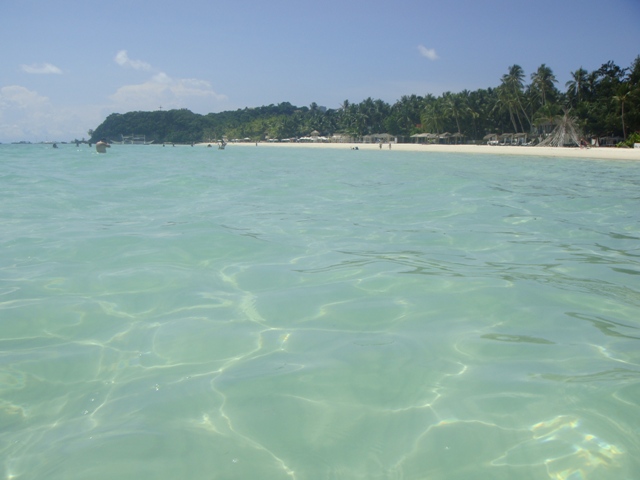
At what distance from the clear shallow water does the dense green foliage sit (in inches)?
1935

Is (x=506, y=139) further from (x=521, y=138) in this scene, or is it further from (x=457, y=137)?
(x=457, y=137)

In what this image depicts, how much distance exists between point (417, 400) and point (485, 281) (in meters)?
2.60

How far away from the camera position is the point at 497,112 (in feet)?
242

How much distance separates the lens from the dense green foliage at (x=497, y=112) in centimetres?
5108

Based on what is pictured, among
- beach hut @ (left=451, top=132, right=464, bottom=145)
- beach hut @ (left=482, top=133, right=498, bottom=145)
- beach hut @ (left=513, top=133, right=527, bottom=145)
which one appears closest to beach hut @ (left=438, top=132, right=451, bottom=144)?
beach hut @ (left=451, top=132, right=464, bottom=145)

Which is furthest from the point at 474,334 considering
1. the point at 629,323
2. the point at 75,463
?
the point at 75,463

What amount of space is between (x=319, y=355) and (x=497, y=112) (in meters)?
77.3

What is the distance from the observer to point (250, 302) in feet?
15.5

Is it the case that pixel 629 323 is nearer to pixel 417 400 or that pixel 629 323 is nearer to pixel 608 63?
pixel 417 400

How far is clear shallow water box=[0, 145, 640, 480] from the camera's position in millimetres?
2473

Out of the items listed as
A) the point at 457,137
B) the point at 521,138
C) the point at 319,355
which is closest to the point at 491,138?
the point at 521,138

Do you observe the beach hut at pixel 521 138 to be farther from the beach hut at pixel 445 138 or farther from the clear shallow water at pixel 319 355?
the clear shallow water at pixel 319 355

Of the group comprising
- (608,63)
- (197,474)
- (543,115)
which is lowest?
(197,474)

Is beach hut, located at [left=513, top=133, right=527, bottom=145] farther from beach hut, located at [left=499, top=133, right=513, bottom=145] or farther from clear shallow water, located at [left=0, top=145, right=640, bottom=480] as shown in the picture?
clear shallow water, located at [left=0, top=145, right=640, bottom=480]
